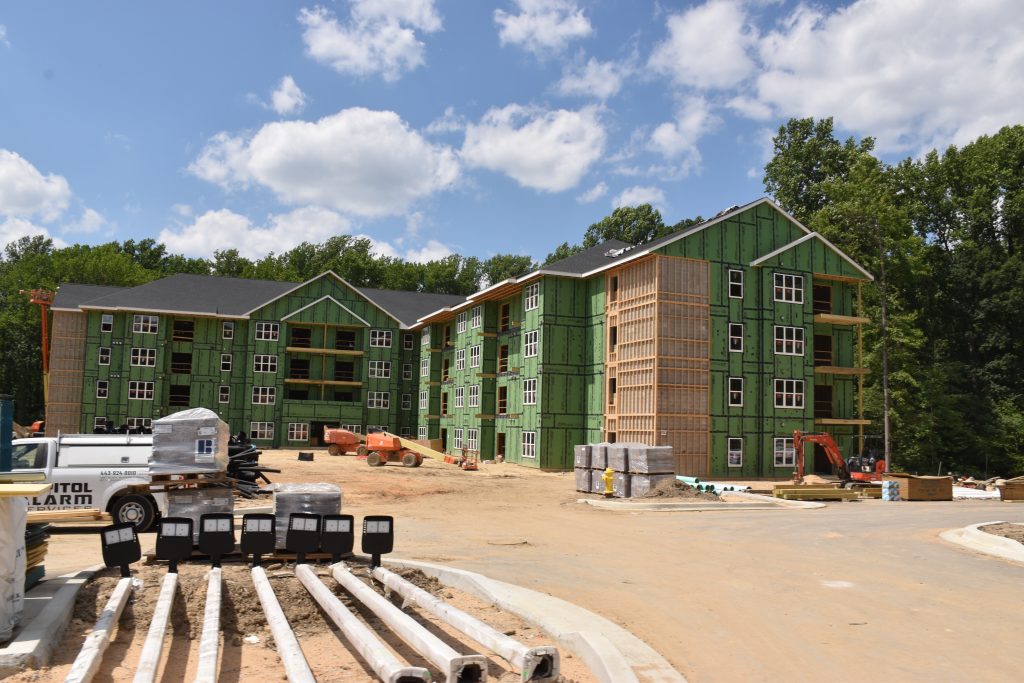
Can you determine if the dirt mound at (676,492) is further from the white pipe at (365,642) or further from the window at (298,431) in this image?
the window at (298,431)

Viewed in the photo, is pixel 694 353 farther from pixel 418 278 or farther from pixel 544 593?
pixel 418 278

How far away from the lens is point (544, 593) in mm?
10609

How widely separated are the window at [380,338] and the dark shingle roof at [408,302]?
6.39 feet

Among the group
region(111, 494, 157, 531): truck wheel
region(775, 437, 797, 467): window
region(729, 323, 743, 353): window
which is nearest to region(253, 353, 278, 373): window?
region(729, 323, 743, 353): window

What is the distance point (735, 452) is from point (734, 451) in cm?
8

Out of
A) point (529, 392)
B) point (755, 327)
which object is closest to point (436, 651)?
point (755, 327)

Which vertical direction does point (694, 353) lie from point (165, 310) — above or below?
below

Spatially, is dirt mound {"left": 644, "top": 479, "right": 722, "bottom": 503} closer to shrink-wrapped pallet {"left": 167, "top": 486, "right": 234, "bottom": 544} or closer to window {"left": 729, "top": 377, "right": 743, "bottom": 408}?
window {"left": 729, "top": 377, "right": 743, "bottom": 408}

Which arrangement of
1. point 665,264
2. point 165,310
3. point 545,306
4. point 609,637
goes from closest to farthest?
point 609,637 < point 665,264 < point 545,306 < point 165,310

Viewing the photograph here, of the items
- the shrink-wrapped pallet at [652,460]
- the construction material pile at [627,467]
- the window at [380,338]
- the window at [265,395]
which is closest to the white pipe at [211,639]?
the shrink-wrapped pallet at [652,460]

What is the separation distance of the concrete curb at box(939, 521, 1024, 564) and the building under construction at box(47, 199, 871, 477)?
1892 cm

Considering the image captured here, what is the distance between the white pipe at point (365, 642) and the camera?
5.66 meters

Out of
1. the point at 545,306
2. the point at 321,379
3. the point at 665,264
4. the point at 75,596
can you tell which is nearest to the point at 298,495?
the point at 75,596

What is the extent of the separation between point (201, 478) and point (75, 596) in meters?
3.58
